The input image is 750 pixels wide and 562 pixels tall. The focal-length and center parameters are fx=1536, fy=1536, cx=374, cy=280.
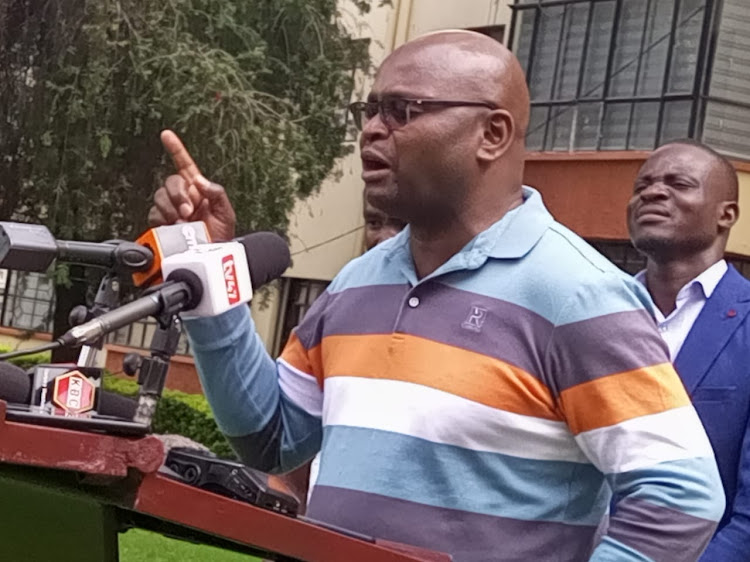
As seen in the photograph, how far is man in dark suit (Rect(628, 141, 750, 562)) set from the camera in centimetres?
401

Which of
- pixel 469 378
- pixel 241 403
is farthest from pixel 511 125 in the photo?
pixel 241 403

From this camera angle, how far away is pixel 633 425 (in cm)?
252

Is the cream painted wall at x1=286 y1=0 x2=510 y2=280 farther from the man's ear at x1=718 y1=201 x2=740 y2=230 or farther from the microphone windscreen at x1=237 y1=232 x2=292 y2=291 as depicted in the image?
the microphone windscreen at x1=237 y1=232 x2=292 y2=291

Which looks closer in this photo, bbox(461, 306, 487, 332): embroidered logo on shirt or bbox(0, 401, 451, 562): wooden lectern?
bbox(0, 401, 451, 562): wooden lectern

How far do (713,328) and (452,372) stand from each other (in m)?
1.69

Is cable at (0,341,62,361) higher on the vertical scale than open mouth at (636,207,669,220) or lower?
higher

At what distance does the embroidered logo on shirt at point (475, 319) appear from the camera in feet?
8.88

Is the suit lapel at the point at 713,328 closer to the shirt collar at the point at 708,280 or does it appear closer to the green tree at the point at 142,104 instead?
the shirt collar at the point at 708,280

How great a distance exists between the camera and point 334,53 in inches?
795

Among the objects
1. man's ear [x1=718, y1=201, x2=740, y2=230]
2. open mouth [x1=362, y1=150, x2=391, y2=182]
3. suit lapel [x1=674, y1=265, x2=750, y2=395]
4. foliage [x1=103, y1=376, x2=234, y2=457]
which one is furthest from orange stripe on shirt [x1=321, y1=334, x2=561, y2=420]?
foliage [x1=103, y1=376, x2=234, y2=457]

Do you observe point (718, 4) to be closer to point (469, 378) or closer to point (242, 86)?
point (242, 86)

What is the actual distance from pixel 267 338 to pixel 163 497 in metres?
24.7

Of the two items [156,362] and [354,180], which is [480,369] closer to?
[156,362]

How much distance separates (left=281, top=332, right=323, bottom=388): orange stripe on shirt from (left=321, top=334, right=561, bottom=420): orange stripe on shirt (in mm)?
223
